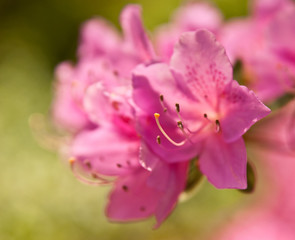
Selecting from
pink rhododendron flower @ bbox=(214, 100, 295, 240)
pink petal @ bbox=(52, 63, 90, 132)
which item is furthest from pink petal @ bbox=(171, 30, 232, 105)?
pink rhododendron flower @ bbox=(214, 100, 295, 240)

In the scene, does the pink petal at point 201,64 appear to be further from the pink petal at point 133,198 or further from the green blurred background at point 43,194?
the green blurred background at point 43,194

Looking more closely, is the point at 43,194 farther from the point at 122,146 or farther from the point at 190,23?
the point at 122,146

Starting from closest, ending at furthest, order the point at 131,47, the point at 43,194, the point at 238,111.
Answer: the point at 238,111
the point at 131,47
the point at 43,194

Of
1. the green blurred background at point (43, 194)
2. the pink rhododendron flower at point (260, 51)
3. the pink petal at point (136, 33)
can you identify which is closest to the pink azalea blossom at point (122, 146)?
the pink petal at point (136, 33)

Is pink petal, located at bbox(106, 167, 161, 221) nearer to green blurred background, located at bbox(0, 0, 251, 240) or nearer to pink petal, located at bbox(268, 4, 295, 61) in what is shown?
pink petal, located at bbox(268, 4, 295, 61)

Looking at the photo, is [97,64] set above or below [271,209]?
above

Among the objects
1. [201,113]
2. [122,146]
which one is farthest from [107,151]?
[201,113]
